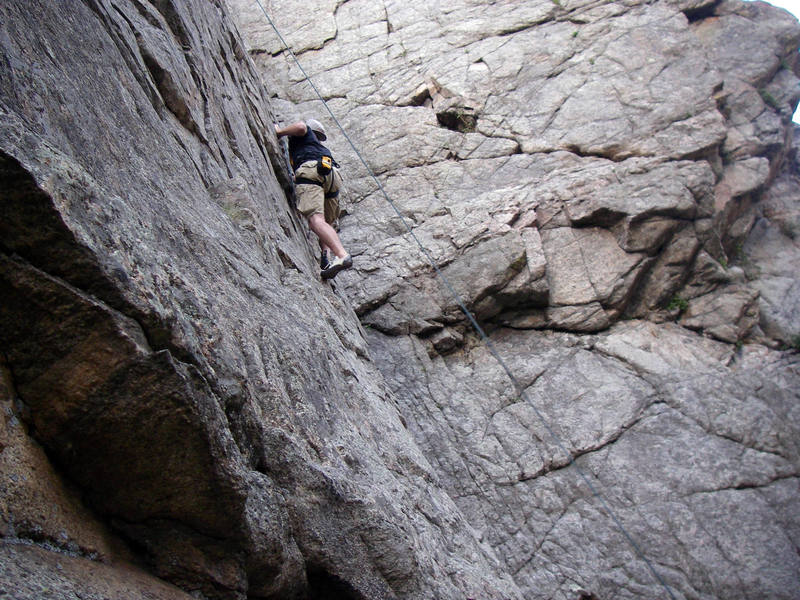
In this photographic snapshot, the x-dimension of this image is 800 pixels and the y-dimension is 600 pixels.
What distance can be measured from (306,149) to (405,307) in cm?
246

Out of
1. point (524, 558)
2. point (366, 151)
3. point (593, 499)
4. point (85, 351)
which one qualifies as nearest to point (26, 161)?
point (85, 351)

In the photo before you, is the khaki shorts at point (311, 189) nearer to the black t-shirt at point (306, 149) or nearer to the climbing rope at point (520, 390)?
the black t-shirt at point (306, 149)

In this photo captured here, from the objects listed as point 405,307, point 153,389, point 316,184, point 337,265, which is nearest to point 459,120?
point 405,307

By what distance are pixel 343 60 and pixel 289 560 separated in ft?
38.4

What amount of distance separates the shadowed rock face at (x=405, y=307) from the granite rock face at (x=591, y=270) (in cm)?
4

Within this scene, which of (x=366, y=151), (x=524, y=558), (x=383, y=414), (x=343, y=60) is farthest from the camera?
(x=343, y=60)

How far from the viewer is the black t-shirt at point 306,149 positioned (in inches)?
282

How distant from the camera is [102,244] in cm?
231

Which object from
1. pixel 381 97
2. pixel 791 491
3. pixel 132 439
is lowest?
pixel 791 491

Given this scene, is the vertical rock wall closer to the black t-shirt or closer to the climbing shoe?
the climbing shoe

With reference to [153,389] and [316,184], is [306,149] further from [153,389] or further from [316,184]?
[153,389]

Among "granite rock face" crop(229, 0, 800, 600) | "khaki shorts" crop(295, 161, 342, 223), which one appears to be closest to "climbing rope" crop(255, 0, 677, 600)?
"granite rock face" crop(229, 0, 800, 600)

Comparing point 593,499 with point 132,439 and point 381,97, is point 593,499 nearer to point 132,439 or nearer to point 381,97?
point 132,439

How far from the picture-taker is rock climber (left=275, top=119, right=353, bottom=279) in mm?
6742
